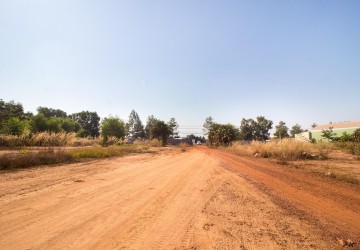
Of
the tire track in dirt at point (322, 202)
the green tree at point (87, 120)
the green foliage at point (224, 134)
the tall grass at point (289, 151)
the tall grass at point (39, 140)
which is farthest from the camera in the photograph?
the green tree at point (87, 120)

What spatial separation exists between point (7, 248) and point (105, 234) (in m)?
1.01

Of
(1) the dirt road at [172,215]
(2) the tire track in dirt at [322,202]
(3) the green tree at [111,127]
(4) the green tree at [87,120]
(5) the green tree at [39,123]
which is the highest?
(4) the green tree at [87,120]

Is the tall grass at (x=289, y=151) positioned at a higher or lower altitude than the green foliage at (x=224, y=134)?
lower

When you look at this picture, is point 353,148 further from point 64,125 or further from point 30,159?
point 64,125

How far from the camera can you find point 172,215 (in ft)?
11.9

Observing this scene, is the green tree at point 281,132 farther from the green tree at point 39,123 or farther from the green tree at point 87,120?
the green tree at point 87,120

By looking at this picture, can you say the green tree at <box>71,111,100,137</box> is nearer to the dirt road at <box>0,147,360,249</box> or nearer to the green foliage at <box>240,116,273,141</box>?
the green foliage at <box>240,116,273,141</box>

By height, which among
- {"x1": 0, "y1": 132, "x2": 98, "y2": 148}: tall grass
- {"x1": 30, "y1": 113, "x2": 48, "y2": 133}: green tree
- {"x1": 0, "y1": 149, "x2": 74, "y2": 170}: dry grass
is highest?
{"x1": 30, "y1": 113, "x2": 48, "y2": 133}: green tree

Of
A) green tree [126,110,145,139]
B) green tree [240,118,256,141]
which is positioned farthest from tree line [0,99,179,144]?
green tree [240,118,256,141]

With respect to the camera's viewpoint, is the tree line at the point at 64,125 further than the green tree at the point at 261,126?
No

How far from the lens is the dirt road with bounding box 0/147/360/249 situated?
8.89ft

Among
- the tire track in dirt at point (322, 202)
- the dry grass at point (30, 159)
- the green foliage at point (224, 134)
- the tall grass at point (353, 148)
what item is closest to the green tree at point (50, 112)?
the green foliage at point (224, 134)

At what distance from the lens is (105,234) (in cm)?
284

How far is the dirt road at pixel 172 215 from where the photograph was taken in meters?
2.71
